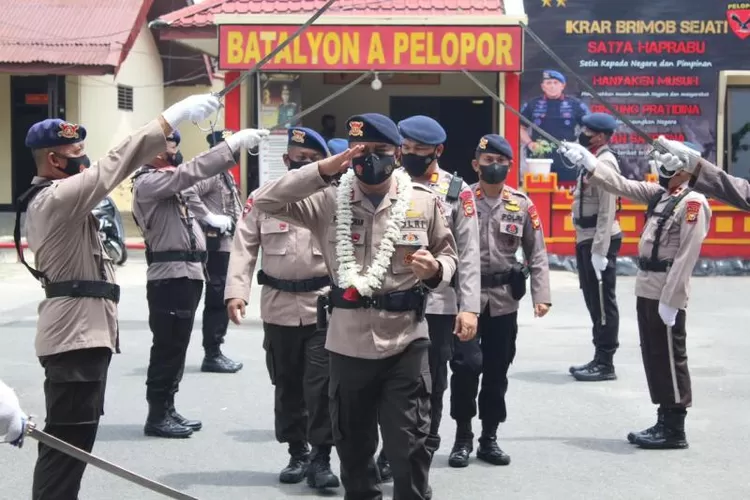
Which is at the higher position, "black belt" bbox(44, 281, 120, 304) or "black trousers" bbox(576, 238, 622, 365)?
"black belt" bbox(44, 281, 120, 304)

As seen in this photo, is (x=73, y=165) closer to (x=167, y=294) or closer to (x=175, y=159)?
(x=167, y=294)

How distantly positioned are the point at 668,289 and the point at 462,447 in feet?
5.30

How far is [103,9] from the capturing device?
78.9 ft

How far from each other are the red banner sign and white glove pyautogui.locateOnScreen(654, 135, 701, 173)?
12288 mm

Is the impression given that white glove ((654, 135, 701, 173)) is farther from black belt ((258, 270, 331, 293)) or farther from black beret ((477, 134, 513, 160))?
black belt ((258, 270, 331, 293))

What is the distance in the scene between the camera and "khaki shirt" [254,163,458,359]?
4957mm

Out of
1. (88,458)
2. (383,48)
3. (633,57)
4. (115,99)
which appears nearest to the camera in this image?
(88,458)

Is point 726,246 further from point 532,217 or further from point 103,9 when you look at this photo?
point 103,9

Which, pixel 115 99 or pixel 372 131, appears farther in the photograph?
pixel 115 99

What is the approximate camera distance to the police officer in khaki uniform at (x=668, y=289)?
681cm

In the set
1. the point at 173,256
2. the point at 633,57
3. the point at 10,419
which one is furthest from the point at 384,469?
the point at 633,57

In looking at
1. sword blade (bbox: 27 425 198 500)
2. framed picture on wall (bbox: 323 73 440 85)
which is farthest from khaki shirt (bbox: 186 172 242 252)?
framed picture on wall (bbox: 323 73 440 85)

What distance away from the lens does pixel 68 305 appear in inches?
196

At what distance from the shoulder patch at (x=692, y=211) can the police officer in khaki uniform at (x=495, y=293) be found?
92 cm
